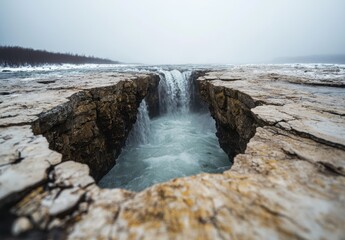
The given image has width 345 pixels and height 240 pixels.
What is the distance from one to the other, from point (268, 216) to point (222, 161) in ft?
19.5

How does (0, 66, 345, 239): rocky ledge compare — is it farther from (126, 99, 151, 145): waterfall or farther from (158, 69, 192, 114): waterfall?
(158, 69, 192, 114): waterfall

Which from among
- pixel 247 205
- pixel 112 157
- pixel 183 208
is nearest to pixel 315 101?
pixel 247 205

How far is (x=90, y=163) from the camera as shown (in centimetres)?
488

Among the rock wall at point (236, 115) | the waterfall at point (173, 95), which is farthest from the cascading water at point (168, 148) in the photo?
the rock wall at point (236, 115)

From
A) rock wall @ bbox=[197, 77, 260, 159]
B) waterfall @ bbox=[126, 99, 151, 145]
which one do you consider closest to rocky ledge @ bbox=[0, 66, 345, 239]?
rock wall @ bbox=[197, 77, 260, 159]

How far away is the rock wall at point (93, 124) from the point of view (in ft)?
11.5

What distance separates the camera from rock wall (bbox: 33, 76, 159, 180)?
349 cm

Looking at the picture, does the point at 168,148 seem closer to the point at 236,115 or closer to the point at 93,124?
the point at 93,124

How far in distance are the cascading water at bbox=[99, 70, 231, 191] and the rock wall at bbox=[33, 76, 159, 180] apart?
724mm

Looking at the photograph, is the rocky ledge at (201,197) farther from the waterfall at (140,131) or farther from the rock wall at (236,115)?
the waterfall at (140,131)

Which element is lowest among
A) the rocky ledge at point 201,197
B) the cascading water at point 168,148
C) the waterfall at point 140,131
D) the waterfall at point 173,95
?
the cascading water at point 168,148

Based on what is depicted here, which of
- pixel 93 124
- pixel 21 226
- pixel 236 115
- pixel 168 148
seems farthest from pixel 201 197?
pixel 168 148

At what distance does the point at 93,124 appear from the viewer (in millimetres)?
4867

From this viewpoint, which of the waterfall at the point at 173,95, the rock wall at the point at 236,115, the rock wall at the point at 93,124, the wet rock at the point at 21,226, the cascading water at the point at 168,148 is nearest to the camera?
the wet rock at the point at 21,226
